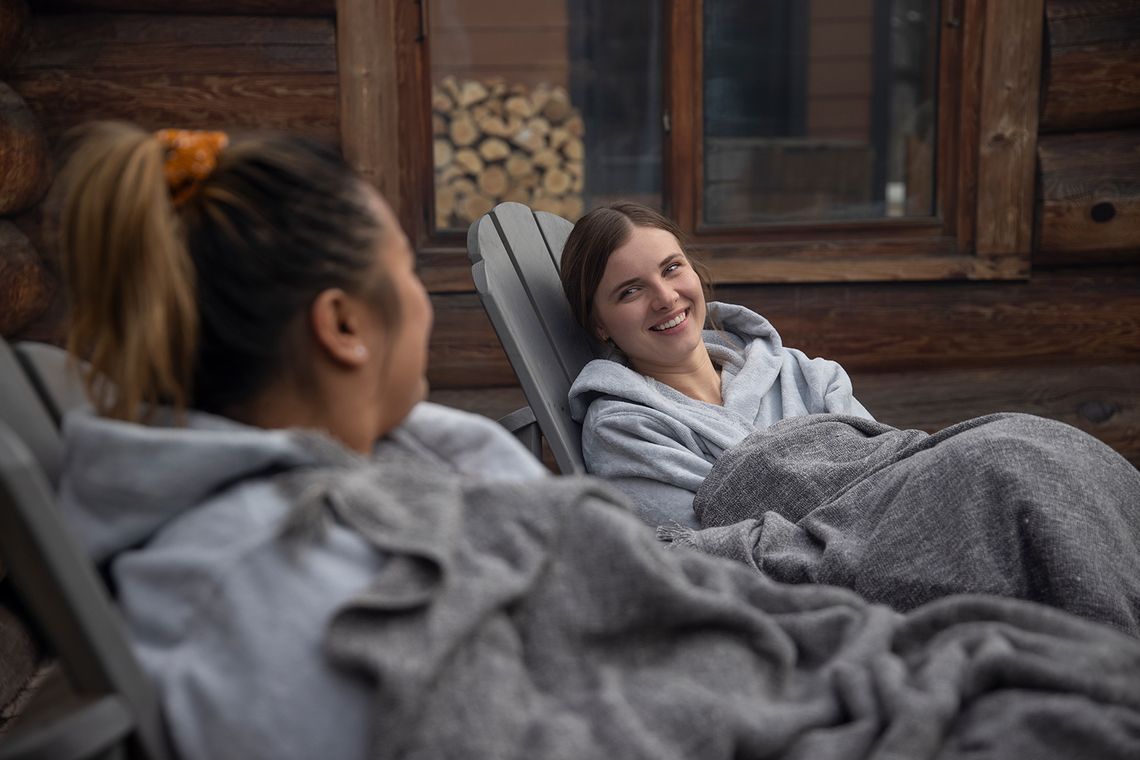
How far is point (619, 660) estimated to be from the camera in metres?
1.13

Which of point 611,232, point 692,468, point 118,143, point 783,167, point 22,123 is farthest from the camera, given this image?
point 783,167

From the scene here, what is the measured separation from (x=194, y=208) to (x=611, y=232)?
1.50 m

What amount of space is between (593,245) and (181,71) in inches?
61.2

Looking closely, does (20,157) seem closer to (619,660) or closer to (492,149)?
(492,149)

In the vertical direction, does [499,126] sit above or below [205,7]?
below

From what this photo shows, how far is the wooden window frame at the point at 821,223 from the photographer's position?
135 inches

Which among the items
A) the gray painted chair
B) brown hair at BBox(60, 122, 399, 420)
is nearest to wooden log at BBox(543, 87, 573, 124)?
brown hair at BBox(60, 122, 399, 420)

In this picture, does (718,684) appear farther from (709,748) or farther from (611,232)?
(611,232)

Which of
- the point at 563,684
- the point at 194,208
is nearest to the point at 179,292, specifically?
the point at 194,208

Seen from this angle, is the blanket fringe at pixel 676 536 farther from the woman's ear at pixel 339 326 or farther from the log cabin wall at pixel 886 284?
the log cabin wall at pixel 886 284

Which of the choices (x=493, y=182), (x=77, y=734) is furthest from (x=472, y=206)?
(x=77, y=734)

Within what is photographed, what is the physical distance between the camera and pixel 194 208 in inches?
46.6

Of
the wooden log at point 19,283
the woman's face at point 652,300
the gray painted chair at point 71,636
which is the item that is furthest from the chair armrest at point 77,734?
the wooden log at point 19,283

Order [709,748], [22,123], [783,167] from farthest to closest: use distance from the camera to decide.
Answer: [783,167]
[22,123]
[709,748]
